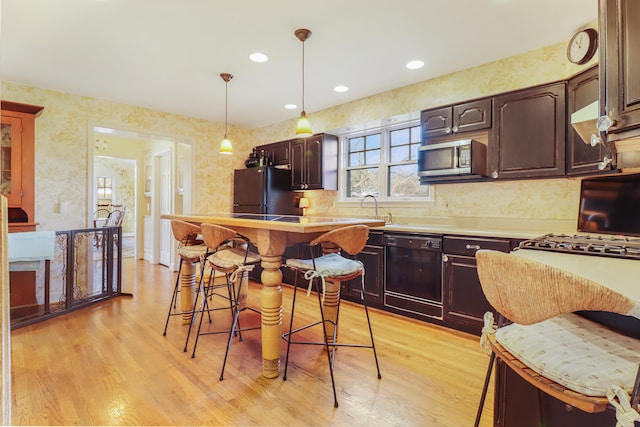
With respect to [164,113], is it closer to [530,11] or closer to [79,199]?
[79,199]

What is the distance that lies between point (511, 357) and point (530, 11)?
2535 mm

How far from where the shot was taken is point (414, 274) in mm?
3148

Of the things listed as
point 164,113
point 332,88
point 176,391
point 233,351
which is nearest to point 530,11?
point 332,88

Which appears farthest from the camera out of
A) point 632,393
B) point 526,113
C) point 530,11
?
point 526,113

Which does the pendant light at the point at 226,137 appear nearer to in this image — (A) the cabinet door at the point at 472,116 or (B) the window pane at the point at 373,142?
(B) the window pane at the point at 373,142

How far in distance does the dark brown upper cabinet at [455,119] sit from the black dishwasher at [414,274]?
1.12m

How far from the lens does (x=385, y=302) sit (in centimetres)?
336

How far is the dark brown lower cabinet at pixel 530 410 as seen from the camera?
99 cm

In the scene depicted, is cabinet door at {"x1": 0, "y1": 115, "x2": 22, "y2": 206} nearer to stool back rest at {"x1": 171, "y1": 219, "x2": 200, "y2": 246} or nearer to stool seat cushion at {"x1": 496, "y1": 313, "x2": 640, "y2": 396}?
stool back rest at {"x1": 171, "y1": 219, "x2": 200, "y2": 246}

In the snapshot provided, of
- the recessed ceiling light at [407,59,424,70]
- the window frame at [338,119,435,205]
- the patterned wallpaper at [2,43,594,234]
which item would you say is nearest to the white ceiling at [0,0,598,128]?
the recessed ceiling light at [407,59,424,70]

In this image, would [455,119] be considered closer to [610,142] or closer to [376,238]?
[376,238]

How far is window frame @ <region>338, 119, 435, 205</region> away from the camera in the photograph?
3898mm

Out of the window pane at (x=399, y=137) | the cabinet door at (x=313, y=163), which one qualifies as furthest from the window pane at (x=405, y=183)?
the cabinet door at (x=313, y=163)

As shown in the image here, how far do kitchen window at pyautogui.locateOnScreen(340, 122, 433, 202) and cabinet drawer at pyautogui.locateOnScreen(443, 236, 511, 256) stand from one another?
95cm
